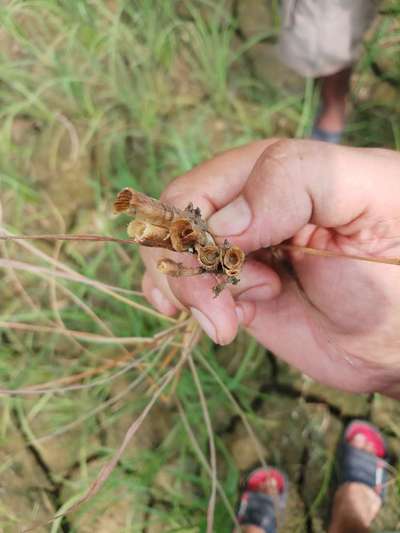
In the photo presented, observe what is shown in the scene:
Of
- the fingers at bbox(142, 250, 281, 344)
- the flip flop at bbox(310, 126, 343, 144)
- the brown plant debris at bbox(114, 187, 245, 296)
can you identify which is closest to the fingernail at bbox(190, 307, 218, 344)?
the fingers at bbox(142, 250, 281, 344)

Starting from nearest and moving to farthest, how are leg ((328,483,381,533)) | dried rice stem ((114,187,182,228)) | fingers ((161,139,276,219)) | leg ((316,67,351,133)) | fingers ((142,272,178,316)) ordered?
dried rice stem ((114,187,182,228)) → fingers ((161,139,276,219)) → fingers ((142,272,178,316)) → leg ((328,483,381,533)) → leg ((316,67,351,133))

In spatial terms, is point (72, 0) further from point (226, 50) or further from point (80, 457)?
point (80, 457)

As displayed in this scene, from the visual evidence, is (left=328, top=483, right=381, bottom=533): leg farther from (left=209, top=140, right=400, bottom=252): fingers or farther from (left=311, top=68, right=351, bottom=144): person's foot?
(left=311, top=68, right=351, bottom=144): person's foot

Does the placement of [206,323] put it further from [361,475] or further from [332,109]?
[332,109]

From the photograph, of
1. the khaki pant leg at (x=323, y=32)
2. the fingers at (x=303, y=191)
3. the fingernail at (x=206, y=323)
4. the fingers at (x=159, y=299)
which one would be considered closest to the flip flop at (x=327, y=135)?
the khaki pant leg at (x=323, y=32)

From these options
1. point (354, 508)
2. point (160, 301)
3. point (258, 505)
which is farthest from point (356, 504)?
point (160, 301)

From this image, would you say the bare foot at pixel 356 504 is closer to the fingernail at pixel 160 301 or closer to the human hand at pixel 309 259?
the human hand at pixel 309 259

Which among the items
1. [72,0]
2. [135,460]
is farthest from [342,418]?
[72,0]
